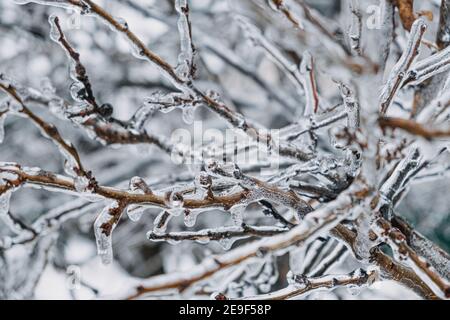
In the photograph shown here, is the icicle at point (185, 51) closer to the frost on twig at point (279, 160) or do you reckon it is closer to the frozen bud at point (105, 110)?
the frost on twig at point (279, 160)

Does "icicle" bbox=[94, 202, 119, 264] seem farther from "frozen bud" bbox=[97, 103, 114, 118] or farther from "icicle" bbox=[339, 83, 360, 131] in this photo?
"icicle" bbox=[339, 83, 360, 131]

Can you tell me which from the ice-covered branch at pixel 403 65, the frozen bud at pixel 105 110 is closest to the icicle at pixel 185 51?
the frozen bud at pixel 105 110

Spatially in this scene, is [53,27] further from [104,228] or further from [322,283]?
[322,283]

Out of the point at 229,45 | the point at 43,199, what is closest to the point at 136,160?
the point at 43,199

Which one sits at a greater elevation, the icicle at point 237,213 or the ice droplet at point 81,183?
the ice droplet at point 81,183

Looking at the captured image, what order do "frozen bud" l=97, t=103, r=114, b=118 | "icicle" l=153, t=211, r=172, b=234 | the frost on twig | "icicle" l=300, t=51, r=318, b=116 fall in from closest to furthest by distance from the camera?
the frost on twig, "icicle" l=153, t=211, r=172, b=234, "frozen bud" l=97, t=103, r=114, b=118, "icicle" l=300, t=51, r=318, b=116

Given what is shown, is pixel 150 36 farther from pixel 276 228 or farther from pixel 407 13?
pixel 276 228

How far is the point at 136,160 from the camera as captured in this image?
432 centimetres

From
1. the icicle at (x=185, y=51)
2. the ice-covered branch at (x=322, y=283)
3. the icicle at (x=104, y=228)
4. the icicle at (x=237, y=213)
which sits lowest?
the ice-covered branch at (x=322, y=283)

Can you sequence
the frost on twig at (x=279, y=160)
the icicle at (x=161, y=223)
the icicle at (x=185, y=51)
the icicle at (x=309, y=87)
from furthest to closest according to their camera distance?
the icicle at (x=309, y=87) → the icicle at (x=185, y=51) → the icicle at (x=161, y=223) → the frost on twig at (x=279, y=160)

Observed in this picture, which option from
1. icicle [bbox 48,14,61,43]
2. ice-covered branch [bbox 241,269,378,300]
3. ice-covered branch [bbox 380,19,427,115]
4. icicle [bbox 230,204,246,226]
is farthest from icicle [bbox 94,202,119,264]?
ice-covered branch [bbox 380,19,427,115]

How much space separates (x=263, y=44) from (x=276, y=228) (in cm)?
96

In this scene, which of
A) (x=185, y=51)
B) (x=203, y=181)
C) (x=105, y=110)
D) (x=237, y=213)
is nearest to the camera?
(x=203, y=181)

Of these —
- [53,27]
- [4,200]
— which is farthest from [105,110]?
[4,200]
